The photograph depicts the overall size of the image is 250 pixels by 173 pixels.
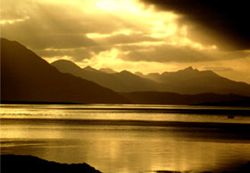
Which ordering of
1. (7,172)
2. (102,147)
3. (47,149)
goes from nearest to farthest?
1. (7,172)
2. (47,149)
3. (102,147)

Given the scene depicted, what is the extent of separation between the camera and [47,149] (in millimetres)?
55906

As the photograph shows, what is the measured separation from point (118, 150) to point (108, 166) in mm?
14491

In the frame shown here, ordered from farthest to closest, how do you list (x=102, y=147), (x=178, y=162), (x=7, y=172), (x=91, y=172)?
(x=102, y=147), (x=178, y=162), (x=91, y=172), (x=7, y=172)

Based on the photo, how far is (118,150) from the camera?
56938 mm

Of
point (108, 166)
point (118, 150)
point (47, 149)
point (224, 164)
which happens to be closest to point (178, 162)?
point (224, 164)

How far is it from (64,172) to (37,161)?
8.82 ft

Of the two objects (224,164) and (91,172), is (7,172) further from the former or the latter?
(224,164)

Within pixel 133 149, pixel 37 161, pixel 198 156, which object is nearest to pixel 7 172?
pixel 37 161

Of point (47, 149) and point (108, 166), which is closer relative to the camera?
point (108, 166)

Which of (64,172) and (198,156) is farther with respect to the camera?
(198,156)

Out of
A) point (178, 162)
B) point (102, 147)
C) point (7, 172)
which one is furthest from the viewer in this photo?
point (102, 147)

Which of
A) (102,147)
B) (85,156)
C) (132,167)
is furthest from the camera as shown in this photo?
(102,147)

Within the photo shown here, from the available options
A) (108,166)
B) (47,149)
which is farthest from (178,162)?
(47,149)

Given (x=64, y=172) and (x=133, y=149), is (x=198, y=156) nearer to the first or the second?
(x=133, y=149)
